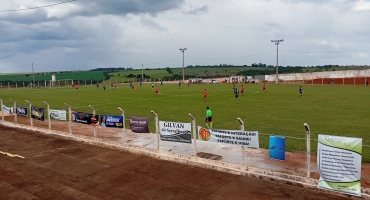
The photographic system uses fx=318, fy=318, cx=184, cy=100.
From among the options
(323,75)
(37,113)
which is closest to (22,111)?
(37,113)

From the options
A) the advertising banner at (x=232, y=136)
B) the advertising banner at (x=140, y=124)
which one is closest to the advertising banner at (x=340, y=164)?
the advertising banner at (x=232, y=136)

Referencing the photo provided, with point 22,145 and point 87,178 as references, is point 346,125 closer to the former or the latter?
point 87,178

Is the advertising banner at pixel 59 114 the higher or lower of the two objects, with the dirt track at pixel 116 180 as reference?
higher

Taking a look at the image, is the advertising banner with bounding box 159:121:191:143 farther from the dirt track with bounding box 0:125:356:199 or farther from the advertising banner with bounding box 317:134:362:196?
the advertising banner with bounding box 317:134:362:196

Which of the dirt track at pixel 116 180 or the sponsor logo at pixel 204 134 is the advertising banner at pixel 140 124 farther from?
the sponsor logo at pixel 204 134

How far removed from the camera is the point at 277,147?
35.6 ft

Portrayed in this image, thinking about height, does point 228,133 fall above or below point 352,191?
above

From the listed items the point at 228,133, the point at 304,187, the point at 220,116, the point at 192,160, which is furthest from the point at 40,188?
the point at 220,116

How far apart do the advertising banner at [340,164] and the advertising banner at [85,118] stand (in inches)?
440

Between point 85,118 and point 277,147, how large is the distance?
10538 mm

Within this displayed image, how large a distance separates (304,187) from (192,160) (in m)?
4.28

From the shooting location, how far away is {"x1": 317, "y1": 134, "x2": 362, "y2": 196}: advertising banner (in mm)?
8805

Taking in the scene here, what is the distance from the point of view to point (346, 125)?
762 inches

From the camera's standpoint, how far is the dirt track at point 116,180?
9398 millimetres
